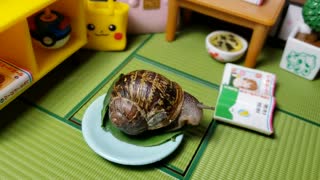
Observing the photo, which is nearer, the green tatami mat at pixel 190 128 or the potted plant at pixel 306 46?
the green tatami mat at pixel 190 128

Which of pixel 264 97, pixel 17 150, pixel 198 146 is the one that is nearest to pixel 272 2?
pixel 264 97

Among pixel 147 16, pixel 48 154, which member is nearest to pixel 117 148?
pixel 48 154

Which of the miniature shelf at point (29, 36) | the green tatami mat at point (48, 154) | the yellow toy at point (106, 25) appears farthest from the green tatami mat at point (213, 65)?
the green tatami mat at point (48, 154)

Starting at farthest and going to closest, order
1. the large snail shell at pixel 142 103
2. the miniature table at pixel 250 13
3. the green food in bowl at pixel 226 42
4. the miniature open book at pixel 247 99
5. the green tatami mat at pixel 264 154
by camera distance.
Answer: the green food in bowl at pixel 226 42 < the miniature table at pixel 250 13 < the miniature open book at pixel 247 99 < the green tatami mat at pixel 264 154 < the large snail shell at pixel 142 103

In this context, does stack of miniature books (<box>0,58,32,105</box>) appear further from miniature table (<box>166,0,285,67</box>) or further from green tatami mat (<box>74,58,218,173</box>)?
miniature table (<box>166,0,285,67</box>)

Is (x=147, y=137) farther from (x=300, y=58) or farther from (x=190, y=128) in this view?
(x=300, y=58)

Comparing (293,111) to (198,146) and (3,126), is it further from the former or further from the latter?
(3,126)

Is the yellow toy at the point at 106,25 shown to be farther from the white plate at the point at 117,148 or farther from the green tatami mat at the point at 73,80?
the white plate at the point at 117,148

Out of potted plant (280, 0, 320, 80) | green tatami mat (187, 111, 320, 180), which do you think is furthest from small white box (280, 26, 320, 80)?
green tatami mat (187, 111, 320, 180)
